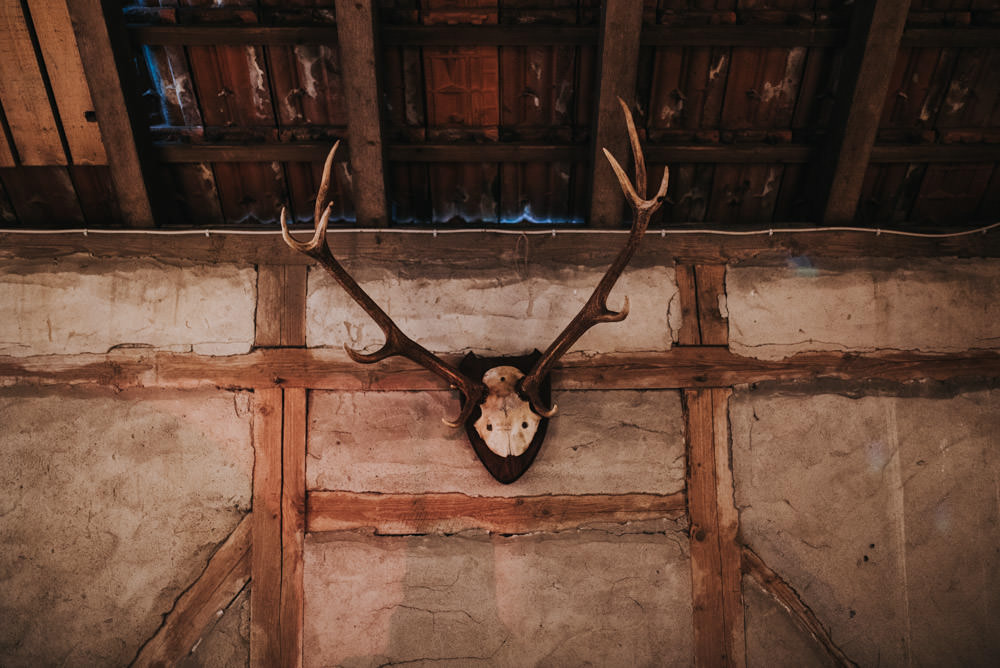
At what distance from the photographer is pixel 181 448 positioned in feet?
7.82

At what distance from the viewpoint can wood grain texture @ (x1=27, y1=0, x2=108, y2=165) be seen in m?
2.19

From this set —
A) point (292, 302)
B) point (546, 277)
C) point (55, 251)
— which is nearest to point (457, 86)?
point (546, 277)

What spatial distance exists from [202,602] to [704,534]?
223 cm

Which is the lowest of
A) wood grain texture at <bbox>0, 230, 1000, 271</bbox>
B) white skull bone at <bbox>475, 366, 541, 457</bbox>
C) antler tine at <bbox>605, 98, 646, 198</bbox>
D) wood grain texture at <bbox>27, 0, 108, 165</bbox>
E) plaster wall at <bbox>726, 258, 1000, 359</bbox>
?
white skull bone at <bbox>475, 366, 541, 457</bbox>

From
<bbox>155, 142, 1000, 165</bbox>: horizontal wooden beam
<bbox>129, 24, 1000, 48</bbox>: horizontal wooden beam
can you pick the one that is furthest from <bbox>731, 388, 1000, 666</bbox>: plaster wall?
<bbox>129, 24, 1000, 48</bbox>: horizontal wooden beam

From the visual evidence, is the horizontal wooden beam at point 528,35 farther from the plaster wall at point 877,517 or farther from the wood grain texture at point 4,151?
the plaster wall at point 877,517

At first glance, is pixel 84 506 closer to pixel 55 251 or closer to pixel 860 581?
pixel 55 251

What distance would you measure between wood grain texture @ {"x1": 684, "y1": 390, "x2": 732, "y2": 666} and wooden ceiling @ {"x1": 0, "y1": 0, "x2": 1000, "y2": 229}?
96cm

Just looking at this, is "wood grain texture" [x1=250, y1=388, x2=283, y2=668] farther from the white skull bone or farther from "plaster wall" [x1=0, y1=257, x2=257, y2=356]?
the white skull bone

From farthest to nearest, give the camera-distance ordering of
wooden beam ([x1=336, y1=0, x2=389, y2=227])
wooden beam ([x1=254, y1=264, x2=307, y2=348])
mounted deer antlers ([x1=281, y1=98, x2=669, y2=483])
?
wooden beam ([x1=254, y1=264, x2=307, y2=348]) < wooden beam ([x1=336, y1=0, x2=389, y2=227]) < mounted deer antlers ([x1=281, y1=98, x2=669, y2=483])

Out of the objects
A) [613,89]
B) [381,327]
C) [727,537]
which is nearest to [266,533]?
[381,327]

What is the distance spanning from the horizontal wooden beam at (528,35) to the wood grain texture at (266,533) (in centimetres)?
151

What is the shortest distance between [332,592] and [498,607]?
0.73 metres

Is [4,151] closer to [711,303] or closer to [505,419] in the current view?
[505,419]
